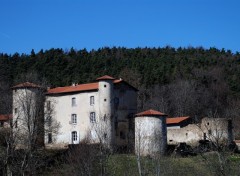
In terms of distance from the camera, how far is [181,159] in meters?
43.3

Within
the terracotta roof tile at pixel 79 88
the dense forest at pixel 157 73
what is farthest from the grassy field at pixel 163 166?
the dense forest at pixel 157 73

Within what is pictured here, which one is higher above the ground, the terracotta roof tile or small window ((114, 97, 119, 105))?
the terracotta roof tile

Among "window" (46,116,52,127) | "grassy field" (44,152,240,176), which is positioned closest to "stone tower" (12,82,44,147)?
"window" (46,116,52,127)

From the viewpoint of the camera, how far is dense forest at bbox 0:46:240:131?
77.6 meters

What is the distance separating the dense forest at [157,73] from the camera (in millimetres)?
77550

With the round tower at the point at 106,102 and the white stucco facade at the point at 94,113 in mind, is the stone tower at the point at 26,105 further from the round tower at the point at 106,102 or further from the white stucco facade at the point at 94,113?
the round tower at the point at 106,102

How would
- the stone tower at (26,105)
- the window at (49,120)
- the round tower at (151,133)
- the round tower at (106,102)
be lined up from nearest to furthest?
the round tower at (151,133) < the stone tower at (26,105) < the round tower at (106,102) < the window at (49,120)

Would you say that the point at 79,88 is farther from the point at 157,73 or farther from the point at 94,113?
the point at 157,73


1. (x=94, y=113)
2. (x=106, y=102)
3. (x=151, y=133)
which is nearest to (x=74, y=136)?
(x=94, y=113)

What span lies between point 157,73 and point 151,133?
39.1 m

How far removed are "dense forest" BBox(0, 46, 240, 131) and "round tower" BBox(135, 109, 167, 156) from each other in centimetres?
2593

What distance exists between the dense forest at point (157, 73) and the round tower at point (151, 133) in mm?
25932

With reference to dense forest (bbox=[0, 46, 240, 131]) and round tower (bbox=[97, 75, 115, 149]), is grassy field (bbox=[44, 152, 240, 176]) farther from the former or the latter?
dense forest (bbox=[0, 46, 240, 131])

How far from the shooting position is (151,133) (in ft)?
152
